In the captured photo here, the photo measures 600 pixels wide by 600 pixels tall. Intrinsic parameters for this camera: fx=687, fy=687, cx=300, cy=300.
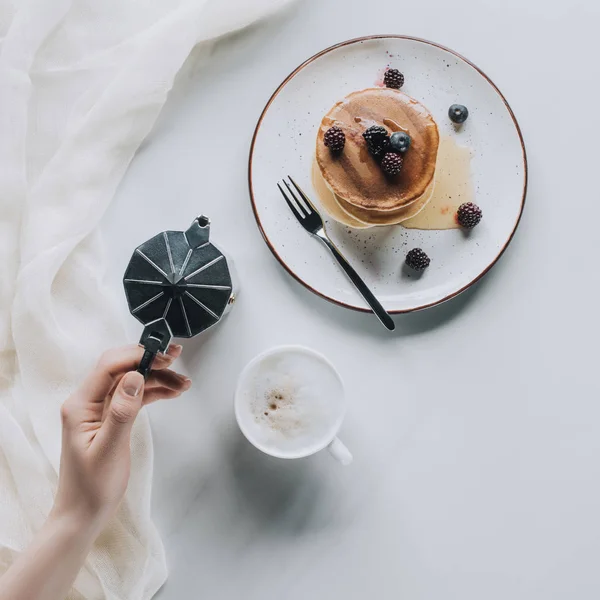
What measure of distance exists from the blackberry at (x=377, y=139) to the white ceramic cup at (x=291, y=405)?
1.26 feet

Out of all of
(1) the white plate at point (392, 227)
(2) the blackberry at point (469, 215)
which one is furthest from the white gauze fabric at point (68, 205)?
(2) the blackberry at point (469, 215)

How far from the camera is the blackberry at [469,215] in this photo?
1.28 m

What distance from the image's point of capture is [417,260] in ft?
4.23

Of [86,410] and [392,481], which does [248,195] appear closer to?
[86,410]

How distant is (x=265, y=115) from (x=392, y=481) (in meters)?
0.74

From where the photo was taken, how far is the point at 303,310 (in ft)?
4.38

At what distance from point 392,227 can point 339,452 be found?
1.42 ft

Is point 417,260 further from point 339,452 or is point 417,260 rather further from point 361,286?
point 339,452

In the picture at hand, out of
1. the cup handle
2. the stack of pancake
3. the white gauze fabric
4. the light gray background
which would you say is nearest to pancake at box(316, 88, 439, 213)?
the stack of pancake

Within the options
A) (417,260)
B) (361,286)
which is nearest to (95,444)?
(361,286)

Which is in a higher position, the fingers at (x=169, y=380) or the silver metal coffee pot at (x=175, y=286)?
the silver metal coffee pot at (x=175, y=286)

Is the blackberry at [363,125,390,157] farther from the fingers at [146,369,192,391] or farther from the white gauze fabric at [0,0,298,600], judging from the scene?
the fingers at [146,369,192,391]

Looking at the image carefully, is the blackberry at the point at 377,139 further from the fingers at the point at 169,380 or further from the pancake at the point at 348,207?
the fingers at the point at 169,380

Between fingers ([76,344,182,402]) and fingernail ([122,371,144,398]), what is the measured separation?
10 centimetres
